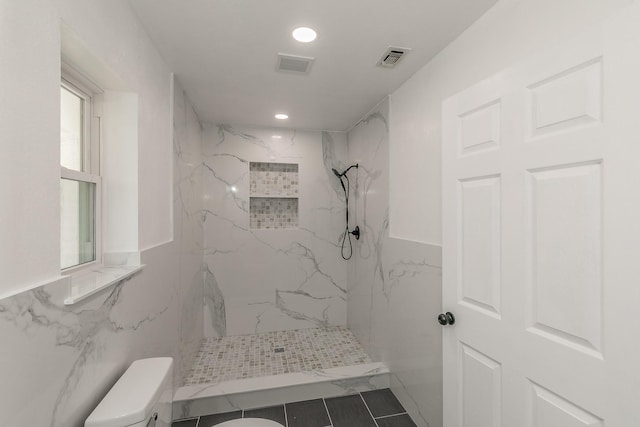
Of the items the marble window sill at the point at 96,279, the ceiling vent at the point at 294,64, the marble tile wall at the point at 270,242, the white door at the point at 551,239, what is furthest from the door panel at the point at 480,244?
the marble tile wall at the point at 270,242

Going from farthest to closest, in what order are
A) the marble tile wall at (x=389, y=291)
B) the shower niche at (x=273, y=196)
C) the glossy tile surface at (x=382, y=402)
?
the shower niche at (x=273, y=196), the glossy tile surface at (x=382, y=402), the marble tile wall at (x=389, y=291)

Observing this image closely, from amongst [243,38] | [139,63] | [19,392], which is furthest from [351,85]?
[19,392]

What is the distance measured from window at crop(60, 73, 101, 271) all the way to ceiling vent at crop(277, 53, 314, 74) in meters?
0.99

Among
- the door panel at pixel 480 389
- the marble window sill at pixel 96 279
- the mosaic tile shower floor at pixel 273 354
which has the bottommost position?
the mosaic tile shower floor at pixel 273 354

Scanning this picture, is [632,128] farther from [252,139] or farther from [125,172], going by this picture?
[252,139]

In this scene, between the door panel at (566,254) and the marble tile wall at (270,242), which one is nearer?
the door panel at (566,254)

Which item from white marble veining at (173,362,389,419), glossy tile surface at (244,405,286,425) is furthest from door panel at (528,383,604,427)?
glossy tile surface at (244,405,286,425)

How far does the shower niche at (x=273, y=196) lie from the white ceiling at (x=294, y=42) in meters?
0.97

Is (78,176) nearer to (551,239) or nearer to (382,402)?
(551,239)

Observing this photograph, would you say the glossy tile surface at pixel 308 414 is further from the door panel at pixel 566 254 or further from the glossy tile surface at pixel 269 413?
the door panel at pixel 566 254

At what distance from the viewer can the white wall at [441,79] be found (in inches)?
42.0

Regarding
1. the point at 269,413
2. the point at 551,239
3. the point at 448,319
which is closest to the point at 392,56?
the point at 551,239

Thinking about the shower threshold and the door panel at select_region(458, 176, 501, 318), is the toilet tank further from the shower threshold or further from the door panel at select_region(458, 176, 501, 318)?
the door panel at select_region(458, 176, 501, 318)

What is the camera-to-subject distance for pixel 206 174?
3.07 m
